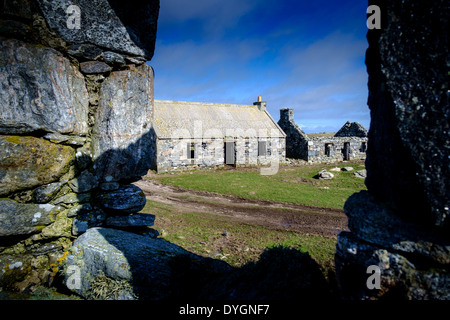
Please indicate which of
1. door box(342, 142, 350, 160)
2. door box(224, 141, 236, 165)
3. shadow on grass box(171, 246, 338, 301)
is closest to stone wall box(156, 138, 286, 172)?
door box(224, 141, 236, 165)

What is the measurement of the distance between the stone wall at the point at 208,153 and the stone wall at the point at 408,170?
20.2 meters

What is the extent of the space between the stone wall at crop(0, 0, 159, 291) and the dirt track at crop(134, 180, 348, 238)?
19.2ft

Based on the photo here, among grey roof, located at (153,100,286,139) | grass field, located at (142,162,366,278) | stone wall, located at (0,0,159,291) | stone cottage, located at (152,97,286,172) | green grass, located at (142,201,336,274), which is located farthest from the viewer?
grey roof, located at (153,100,286,139)

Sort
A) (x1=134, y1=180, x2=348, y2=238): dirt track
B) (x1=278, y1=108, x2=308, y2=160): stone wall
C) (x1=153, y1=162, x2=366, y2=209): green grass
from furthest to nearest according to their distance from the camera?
1. (x1=278, y1=108, x2=308, y2=160): stone wall
2. (x1=153, y1=162, x2=366, y2=209): green grass
3. (x1=134, y1=180, x2=348, y2=238): dirt track

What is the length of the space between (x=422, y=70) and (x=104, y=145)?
4442 mm

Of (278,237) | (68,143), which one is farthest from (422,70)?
(278,237)

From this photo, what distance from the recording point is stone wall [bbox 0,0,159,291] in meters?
3.42

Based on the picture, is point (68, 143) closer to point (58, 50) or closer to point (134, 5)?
point (58, 50)

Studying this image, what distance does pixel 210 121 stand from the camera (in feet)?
83.9

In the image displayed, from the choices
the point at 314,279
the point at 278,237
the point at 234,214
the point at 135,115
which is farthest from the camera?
the point at 234,214

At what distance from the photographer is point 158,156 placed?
830 inches

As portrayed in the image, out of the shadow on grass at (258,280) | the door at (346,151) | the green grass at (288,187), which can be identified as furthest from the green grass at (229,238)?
the door at (346,151)

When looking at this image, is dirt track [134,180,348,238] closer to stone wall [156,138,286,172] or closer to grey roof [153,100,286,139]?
stone wall [156,138,286,172]
